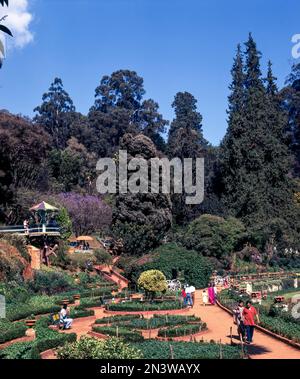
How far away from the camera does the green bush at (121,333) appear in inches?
574

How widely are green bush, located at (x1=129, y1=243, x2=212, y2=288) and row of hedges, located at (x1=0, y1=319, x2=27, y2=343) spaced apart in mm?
11875

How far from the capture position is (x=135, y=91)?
72188 mm

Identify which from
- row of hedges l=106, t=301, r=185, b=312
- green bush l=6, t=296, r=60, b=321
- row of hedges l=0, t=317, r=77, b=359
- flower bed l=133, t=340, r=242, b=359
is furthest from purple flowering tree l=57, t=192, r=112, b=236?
flower bed l=133, t=340, r=242, b=359

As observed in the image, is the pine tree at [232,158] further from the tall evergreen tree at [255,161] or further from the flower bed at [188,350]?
the flower bed at [188,350]

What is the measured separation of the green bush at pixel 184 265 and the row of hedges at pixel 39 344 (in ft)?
38.6

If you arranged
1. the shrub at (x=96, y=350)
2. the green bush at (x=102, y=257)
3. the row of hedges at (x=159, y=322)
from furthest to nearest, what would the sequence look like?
1. the green bush at (x=102, y=257)
2. the row of hedges at (x=159, y=322)
3. the shrub at (x=96, y=350)

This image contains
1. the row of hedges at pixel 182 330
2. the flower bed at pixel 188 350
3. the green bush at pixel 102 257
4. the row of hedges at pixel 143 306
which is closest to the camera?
the flower bed at pixel 188 350

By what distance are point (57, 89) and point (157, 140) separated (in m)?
14.7

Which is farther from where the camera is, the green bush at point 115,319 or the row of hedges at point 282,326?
the green bush at point 115,319

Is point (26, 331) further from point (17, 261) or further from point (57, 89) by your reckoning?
point (57, 89)

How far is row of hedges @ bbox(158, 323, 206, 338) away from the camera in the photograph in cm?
1538

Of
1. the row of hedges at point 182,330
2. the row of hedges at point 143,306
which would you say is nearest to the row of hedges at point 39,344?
the row of hedges at point 182,330

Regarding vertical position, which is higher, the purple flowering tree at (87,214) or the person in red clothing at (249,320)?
the purple flowering tree at (87,214)

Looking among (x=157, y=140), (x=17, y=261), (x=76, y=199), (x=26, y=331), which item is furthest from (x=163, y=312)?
(x=157, y=140)
